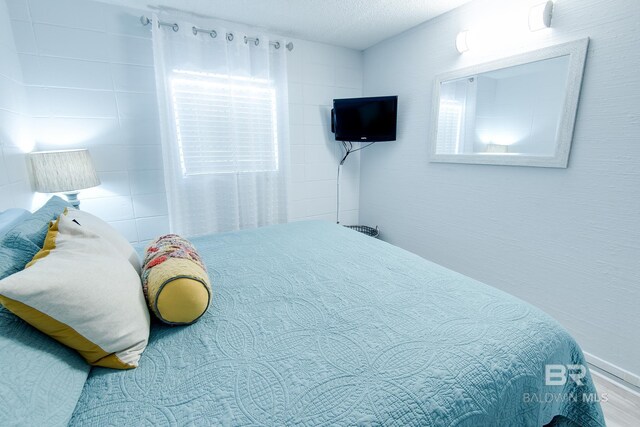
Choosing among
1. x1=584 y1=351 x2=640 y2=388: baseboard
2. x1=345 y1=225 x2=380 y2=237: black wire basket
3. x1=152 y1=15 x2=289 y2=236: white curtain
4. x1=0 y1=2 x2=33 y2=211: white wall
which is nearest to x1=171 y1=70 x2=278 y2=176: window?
x1=152 y1=15 x2=289 y2=236: white curtain

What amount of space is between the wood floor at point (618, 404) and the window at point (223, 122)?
2.75 metres

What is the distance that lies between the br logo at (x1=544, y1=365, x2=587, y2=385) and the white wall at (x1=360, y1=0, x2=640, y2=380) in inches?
38.5

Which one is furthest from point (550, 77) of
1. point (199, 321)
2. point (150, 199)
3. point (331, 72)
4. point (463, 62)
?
point (150, 199)

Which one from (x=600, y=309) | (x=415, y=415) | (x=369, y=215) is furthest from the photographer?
(x=369, y=215)

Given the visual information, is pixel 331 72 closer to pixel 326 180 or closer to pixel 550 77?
pixel 326 180

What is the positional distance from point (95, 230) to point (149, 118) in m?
1.62

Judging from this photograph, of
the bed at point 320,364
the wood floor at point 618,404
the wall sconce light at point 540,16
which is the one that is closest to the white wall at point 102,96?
the bed at point 320,364

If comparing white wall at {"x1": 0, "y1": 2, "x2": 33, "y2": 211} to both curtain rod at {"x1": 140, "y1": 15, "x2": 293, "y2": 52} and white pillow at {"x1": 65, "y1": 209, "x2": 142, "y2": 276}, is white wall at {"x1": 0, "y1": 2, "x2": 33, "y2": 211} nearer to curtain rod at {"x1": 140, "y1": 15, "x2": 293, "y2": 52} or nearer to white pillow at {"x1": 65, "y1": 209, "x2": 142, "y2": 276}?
white pillow at {"x1": 65, "y1": 209, "x2": 142, "y2": 276}

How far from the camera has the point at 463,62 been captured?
2281mm

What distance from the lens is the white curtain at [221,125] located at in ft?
7.66

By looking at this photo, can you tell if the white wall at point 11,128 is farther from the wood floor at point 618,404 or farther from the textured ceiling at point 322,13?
the wood floor at point 618,404

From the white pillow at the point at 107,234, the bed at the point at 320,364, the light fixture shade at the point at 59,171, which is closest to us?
the bed at the point at 320,364

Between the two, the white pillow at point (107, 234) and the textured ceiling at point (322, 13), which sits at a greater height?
the textured ceiling at point (322, 13)

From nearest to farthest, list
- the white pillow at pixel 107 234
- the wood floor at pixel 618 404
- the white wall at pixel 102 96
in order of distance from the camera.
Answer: the white pillow at pixel 107 234
the wood floor at pixel 618 404
the white wall at pixel 102 96
